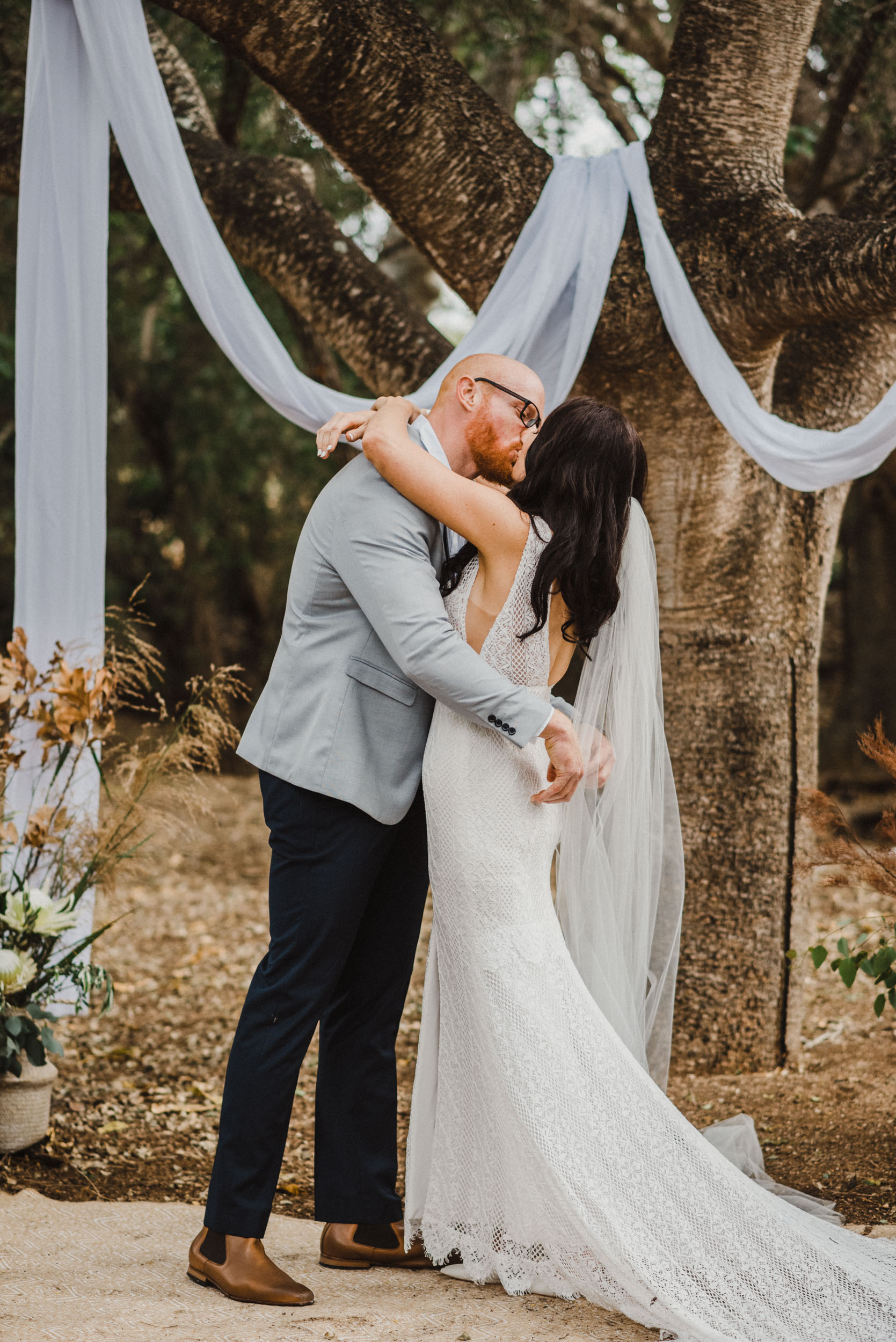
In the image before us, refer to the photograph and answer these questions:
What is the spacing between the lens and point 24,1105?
313 centimetres

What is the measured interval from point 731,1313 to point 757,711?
2.05 meters

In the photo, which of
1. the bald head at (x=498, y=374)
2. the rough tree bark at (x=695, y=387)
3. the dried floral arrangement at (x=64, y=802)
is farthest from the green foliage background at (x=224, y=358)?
the bald head at (x=498, y=374)

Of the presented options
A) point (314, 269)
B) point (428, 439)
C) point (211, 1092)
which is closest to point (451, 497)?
point (428, 439)

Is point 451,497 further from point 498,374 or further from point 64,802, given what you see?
point 64,802

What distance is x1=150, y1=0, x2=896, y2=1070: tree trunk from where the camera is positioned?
11.6 ft

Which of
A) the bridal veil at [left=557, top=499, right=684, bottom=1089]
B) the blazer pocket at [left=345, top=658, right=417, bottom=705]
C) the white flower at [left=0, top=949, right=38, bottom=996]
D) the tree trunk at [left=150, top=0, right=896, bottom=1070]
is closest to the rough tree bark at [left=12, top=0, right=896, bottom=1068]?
the tree trunk at [left=150, top=0, right=896, bottom=1070]

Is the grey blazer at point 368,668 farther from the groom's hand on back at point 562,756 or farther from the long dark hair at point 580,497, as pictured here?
the long dark hair at point 580,497

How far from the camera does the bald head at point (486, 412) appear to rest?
8.12 ft

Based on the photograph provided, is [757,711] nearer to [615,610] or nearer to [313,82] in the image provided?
[615,610]

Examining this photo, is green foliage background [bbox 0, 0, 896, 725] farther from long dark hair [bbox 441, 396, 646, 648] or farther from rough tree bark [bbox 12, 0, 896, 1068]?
long dark hair [bbox 441, 396, 646, 648]

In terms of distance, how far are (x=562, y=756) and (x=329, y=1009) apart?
0.79 metres

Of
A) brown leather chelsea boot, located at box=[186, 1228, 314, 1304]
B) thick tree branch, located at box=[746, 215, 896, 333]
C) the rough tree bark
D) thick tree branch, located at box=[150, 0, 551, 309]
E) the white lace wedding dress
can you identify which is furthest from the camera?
the rough tree bark

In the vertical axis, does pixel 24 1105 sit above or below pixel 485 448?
below

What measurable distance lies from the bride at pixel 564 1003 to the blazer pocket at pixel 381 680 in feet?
0.29
